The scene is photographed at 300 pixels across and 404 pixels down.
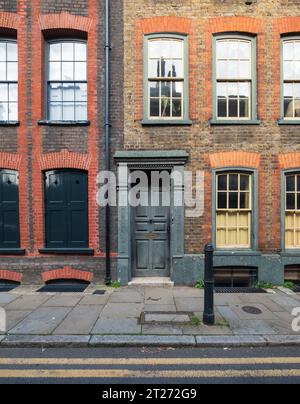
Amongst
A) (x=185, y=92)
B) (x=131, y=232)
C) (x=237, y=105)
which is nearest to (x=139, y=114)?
(x=185, y=92)

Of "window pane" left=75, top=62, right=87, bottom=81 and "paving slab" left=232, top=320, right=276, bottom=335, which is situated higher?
"window pane" left=75, top=62, right=87, bottom=81

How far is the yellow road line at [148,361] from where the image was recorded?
3.86 metres

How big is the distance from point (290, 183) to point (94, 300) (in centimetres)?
596

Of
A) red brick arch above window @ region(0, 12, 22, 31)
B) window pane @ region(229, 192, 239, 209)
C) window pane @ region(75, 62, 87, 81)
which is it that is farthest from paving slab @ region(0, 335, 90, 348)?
red brick arch above window @ region(0, 12, 22, 31)

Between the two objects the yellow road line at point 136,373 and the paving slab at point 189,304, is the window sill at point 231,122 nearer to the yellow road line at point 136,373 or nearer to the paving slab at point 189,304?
the paving slab at point 189,304

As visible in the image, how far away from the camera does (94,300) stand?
6211 millimetres

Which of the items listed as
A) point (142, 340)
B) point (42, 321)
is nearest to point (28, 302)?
point (42, 321)

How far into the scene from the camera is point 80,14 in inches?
293

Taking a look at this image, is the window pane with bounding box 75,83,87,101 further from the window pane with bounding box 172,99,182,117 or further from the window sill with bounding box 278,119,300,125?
the window sill with bounding box 278,119,300,125

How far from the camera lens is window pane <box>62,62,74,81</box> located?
7.83 m

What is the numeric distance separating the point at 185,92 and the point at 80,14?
3491 mm

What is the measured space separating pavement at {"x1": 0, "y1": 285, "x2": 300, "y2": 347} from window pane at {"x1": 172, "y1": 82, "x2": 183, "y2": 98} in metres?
5.20

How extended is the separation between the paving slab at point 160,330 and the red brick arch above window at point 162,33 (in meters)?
5.21

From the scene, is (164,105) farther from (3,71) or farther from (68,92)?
(3,71)
